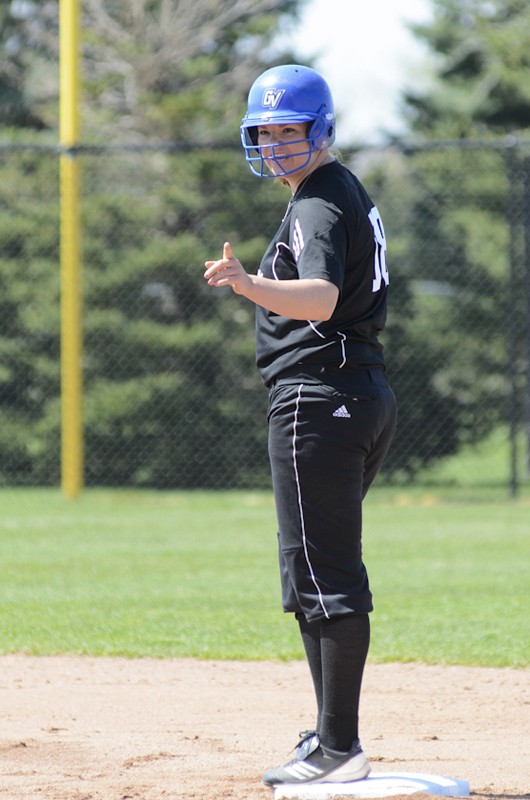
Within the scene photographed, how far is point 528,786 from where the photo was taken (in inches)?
144

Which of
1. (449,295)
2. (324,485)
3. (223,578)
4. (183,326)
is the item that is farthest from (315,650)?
(449,295)

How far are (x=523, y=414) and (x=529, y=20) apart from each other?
8713 millimetres

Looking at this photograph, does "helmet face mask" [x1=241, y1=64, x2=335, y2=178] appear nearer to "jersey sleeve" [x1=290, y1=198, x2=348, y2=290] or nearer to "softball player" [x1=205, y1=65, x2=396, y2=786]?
"softball player" [x1=205, y1=65, x2=396, y2=786]

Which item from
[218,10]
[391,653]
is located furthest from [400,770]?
[218,10]

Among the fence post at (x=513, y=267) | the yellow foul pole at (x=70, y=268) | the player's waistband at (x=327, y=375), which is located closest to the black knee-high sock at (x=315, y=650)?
the player's waistband at (x=327, y=375)

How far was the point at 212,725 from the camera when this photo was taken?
452cm

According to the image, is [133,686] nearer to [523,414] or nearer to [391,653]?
[391,653]

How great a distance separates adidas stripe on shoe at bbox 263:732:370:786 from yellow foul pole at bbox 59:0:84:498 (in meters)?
8.65

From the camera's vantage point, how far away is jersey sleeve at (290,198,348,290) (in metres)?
3.33

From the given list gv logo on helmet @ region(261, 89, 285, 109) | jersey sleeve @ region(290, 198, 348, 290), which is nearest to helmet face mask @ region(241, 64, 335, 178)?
gv logo on helmet @ region(261, 89, 285, 109)

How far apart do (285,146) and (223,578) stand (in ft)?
16.0

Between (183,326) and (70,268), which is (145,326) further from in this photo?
(70,268)

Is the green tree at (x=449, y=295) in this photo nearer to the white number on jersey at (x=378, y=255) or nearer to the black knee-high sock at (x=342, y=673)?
the white number on jersey at (x=378, y=255)

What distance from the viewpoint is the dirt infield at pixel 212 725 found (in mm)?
3693
